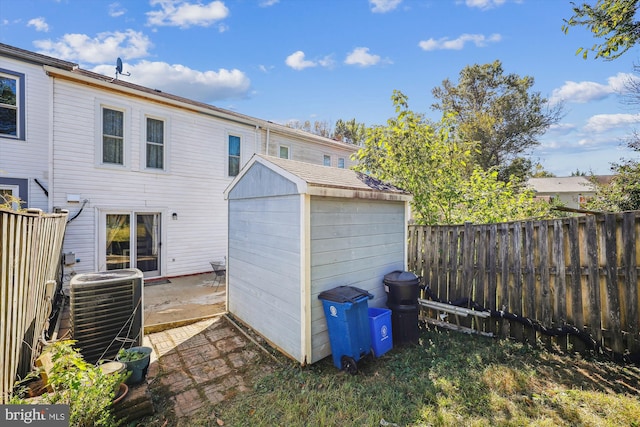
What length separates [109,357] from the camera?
343 centimetres

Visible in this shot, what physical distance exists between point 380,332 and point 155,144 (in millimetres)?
8677

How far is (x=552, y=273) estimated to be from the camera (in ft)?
13.0

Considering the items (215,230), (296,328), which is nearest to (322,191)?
(296,328)

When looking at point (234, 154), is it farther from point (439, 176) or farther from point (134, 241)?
point (439, 176)

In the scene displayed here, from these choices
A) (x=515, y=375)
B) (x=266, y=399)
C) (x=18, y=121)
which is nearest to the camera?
(x=266, y=399)

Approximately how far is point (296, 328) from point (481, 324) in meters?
3.23

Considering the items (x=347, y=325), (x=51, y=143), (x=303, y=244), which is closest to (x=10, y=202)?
(x=51, y=143)

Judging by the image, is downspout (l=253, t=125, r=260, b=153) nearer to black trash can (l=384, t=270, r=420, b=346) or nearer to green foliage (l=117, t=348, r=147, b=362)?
black trash can (l=384, t=270, r=420, b=346)

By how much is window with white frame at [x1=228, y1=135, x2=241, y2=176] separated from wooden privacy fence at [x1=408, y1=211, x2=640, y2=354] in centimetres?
800

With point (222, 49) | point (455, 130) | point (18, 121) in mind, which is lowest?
point (455, 130)

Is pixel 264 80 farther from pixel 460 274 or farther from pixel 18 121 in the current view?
pixel 460 274

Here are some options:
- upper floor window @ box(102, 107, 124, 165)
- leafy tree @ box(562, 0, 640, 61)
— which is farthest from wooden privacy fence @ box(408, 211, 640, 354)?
upper floor window @ box(102, 107, 124, 165)

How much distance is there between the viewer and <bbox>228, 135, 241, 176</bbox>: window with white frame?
1049cm

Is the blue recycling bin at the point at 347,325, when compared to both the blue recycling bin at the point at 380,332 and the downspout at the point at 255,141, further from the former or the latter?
the downspout at the point at 255,141
